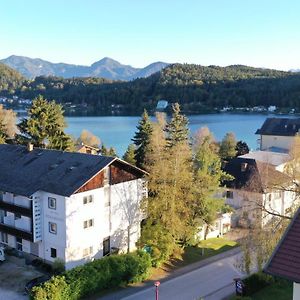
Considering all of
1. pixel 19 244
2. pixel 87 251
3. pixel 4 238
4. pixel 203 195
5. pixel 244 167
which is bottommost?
pixel 19 244

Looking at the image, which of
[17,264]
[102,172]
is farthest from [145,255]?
[17,264]

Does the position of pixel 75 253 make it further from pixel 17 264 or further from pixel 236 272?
pixel 236 272

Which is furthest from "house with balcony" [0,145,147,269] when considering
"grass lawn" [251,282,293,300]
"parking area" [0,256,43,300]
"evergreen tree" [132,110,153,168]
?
"evergreen tree" [132,110,153,168]

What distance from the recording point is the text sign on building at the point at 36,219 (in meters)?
28.6

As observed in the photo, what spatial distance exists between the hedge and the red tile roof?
46.4ft

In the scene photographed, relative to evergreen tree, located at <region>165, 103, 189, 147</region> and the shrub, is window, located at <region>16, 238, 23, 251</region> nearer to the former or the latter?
the shrub

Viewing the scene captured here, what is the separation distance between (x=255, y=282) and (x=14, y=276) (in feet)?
47.3

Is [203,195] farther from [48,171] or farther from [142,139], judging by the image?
[142,139]

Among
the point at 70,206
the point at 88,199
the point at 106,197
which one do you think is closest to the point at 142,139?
the point at 106,197

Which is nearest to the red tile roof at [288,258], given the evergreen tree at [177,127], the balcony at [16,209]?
the balcony at [16,209]

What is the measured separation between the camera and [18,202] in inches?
1187

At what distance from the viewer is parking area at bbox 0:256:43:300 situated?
982 inches

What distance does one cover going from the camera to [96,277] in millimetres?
24750

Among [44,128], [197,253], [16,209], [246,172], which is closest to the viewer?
[16,209]
